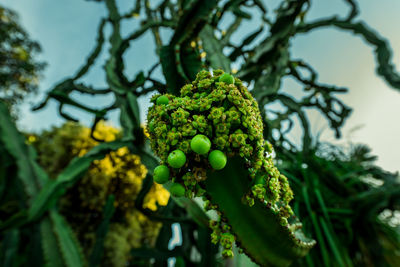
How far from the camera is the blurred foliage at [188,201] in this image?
2.98ft

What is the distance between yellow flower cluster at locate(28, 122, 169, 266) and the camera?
274cm

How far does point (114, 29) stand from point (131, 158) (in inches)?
83.3

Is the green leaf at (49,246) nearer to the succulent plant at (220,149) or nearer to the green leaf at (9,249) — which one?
the green leaf at (9,249)

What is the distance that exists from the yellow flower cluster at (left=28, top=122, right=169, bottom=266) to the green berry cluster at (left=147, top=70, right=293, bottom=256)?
2.36 m

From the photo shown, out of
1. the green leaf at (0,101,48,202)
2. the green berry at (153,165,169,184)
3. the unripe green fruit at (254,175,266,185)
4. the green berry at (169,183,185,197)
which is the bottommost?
the unripe green fruit at (254,175,266,185)

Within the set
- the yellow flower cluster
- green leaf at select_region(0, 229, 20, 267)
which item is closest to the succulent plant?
green leaf at select_region(0, 229, 20, 267)

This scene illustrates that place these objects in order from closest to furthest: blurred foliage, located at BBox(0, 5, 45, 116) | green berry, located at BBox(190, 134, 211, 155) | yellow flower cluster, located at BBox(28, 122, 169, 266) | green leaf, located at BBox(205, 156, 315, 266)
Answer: green berry, located at BBox(190, 134, 211, 155), green leaf, located at BBox(205, 156, 315, 266), yellow flower cluster, located at BBox(28, 122, 169, 266), blurred foliage, located at BBox(0, 5, 45, 116)

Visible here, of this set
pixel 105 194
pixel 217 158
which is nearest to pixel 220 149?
pixel 217 158

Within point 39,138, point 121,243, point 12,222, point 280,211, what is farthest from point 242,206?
point 39,138

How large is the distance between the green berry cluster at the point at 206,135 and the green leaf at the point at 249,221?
0.04m

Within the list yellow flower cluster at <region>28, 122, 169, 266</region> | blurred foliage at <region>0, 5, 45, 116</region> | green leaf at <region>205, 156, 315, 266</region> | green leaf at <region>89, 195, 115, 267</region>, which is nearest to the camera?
green leaf at <region>205, 156, 315, 266</region>

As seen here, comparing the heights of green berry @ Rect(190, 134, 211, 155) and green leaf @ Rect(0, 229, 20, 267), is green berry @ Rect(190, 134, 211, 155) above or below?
above

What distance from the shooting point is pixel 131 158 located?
10.5 ft

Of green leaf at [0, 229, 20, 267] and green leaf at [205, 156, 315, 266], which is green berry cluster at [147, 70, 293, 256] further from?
green leaf at [0, 229, 20, 267]
